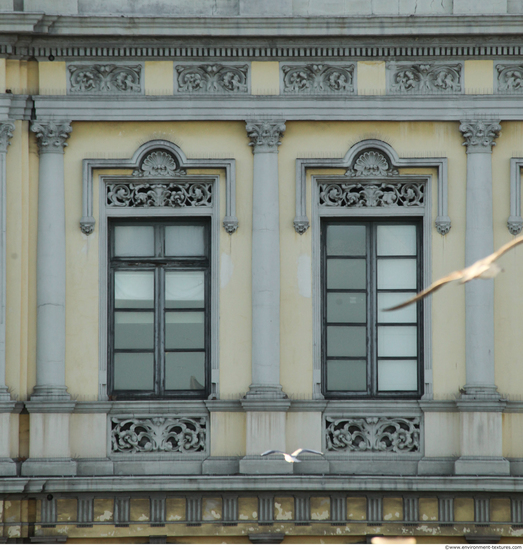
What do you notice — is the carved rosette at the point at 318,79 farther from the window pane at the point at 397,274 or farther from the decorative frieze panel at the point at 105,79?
the window pane at the point at 397,274

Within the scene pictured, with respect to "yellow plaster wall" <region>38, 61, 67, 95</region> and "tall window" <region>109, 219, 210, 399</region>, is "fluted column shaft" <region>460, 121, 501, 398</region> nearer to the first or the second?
"tall window" <region>109, 219, 210, 399</region>

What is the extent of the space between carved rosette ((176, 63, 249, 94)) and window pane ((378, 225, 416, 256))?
8.43ft

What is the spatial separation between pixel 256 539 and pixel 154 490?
53.9 inches

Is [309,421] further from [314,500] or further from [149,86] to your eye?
[149,86]

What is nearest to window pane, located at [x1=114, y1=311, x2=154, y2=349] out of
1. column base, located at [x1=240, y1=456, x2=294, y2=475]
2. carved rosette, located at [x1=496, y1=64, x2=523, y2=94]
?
column base, located at [x1=240, y1=456, x2=294, y2=475]

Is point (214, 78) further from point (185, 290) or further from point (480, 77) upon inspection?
point (480, 77)

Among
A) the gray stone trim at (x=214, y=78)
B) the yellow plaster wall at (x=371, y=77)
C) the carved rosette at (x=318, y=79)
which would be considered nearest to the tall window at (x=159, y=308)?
the gray stone trim at (x=214, y=78)

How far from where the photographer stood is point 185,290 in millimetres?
12531

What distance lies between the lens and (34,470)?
466 inches

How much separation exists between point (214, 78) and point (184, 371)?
3.75m

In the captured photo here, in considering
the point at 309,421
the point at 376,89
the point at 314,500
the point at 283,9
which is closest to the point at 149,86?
the point at 283,9

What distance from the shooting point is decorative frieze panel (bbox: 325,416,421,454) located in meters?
12.1

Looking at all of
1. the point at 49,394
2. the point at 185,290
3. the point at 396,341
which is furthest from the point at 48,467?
the point at 396,341

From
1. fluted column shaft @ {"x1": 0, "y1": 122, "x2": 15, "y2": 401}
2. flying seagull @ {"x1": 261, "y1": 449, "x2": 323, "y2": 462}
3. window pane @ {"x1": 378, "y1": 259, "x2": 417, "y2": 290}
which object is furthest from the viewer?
window pane @ {"x1": 378, "y1": 259, "x2": 417, "y2": 290}
